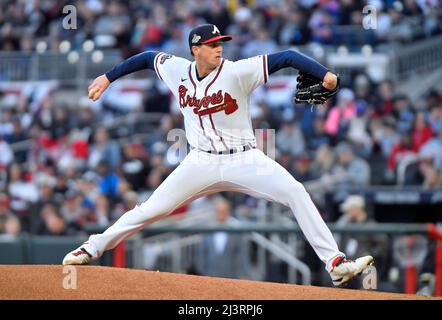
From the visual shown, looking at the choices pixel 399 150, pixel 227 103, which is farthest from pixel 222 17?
pixel 227 103

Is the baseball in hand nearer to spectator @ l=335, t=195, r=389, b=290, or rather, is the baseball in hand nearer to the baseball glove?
the baseball glove

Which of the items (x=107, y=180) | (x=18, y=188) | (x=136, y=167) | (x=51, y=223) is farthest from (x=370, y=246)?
(x=18, y=188)

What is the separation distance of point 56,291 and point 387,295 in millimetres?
2046

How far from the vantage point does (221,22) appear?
1648 centimetres

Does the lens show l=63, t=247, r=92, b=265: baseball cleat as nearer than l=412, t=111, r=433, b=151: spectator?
Yes

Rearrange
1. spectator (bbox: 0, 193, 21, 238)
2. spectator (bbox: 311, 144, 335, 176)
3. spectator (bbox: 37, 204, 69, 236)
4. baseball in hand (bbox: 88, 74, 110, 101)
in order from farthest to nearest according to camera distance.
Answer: spectator (bbox: 311, 144, 335, 176), spectator (bbox: 0, 193, 21, 238), spectator (bbox: 37, 204, 69, 236), baseball in hand (bbox: 88, 74, 110, 101)

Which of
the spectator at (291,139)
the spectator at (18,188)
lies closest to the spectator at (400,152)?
the spectator at (291,139)

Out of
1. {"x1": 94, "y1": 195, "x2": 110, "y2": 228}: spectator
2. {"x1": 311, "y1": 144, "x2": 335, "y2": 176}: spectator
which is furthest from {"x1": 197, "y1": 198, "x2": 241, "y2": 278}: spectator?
{"x1": 311, "y1": 144, "x2": 335, "y2": 176}: spectator

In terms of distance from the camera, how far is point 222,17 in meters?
16.5

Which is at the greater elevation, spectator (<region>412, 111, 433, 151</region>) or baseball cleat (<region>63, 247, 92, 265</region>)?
spectator (<region>412, 111, 433, 151</region>)

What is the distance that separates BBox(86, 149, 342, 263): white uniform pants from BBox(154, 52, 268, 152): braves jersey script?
10 centimetres

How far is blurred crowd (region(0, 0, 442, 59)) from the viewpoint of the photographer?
15406mm

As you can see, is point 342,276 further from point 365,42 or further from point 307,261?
point 365,42

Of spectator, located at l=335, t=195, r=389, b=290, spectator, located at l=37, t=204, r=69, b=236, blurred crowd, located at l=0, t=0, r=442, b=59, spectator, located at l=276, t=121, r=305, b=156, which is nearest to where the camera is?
spectator, located at l=335, t=195, r=389, b=290
